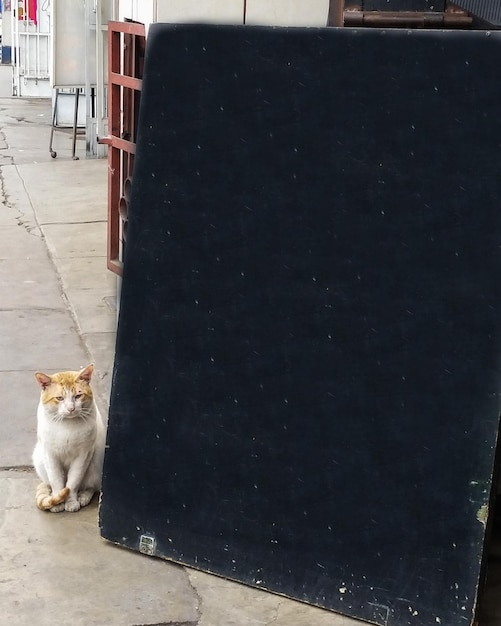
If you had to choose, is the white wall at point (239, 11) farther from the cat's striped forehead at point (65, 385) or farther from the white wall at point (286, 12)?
the cat's striped forehead at point (65, 385)

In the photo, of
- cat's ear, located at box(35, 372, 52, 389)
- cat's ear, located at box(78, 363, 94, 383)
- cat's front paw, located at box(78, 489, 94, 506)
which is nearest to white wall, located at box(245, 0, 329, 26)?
cat's ear, located at box(78, 363, 94, 383)

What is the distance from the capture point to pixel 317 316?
3.56 meters

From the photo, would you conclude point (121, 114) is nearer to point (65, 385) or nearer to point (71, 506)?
point (65, 385)

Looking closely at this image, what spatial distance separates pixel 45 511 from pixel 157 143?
1668 mm

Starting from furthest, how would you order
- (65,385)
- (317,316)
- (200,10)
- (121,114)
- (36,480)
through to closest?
(121,114) → (200,10) → (36,480) → (65,385) → (317,316)

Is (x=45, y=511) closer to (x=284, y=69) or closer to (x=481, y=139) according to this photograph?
(x=284, y=69)

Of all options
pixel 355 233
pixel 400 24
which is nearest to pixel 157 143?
pixel 355 233

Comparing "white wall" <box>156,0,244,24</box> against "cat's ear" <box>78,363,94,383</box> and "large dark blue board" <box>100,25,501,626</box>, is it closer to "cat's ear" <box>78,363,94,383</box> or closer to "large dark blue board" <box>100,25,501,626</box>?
"large dark blue board" <box>100,25,501,626</box>

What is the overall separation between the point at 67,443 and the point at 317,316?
131 cm

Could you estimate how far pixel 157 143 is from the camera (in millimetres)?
3744

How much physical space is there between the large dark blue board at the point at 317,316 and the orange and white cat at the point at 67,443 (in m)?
0.34

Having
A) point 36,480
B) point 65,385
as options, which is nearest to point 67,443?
point 65,385

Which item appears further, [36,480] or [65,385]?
[36,480]

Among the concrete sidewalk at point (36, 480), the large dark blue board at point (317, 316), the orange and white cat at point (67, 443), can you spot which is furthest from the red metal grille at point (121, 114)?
the large dark blue board at point (317, 316)
